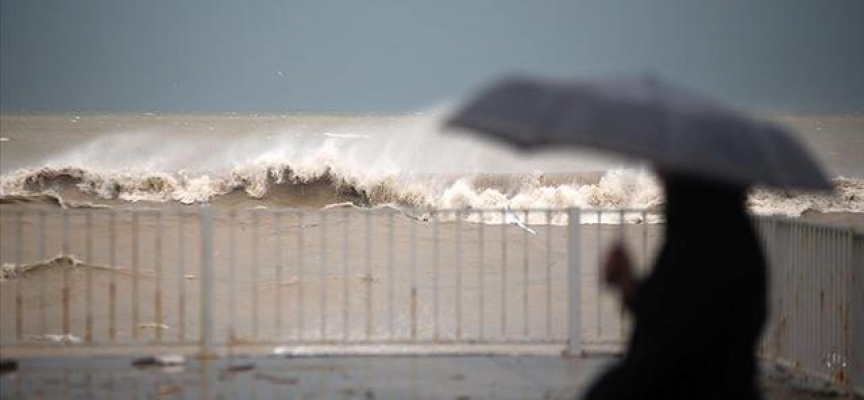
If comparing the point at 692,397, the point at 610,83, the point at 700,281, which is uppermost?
the point at 610,83

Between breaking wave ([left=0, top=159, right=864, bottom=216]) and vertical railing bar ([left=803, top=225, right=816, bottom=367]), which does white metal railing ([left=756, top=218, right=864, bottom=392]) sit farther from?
breaking wave ([left=0, top=159, right=864, bottom=216])

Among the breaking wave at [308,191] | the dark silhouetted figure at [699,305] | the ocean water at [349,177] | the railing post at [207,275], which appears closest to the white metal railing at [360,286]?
the railing post at [207,275]

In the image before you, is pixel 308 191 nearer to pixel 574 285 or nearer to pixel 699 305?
pixel 574 285

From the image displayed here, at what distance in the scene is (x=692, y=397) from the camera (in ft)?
14.5

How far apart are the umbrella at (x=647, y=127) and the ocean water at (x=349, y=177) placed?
29.7ft

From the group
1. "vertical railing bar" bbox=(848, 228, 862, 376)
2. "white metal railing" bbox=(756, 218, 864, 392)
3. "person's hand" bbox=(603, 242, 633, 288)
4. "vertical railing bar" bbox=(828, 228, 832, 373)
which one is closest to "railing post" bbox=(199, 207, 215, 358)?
"white metal railing" bbox=(756, 218, 864, 392)

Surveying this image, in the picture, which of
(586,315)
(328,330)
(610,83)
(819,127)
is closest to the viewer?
(610,83)

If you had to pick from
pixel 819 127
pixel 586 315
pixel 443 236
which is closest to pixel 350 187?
pixel 443 236

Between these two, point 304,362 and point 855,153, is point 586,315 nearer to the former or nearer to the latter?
point 304,362

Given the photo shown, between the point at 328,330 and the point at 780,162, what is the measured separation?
7.08m

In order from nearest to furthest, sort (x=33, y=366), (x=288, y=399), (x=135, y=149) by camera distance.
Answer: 1. (x=288, y=399)
2. (x=33, y=366)
3. (x=135, y=149)

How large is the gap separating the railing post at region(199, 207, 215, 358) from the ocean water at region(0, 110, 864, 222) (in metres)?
6.44

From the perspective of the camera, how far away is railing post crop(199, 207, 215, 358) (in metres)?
8.75

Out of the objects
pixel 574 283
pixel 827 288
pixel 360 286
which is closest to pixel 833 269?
pixel 827 288
